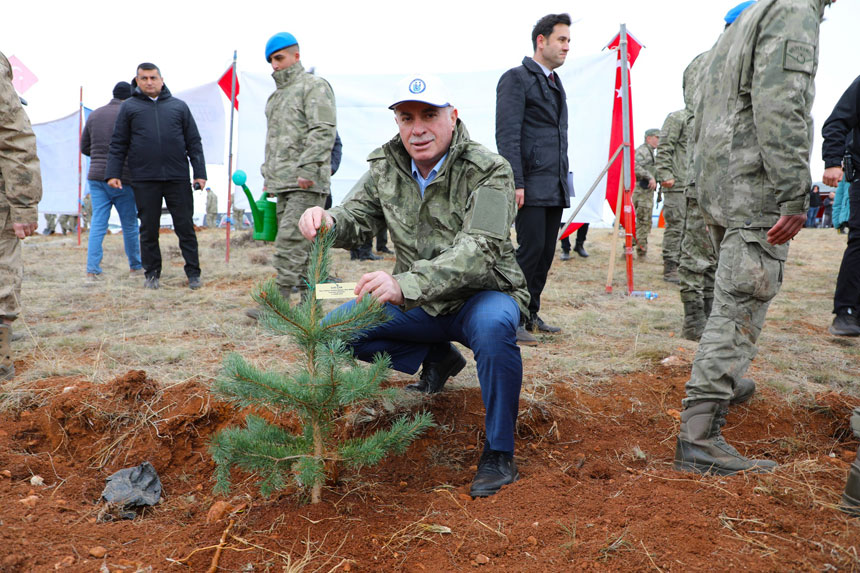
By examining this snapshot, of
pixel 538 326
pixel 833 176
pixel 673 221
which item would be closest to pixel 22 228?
pixel 538 326

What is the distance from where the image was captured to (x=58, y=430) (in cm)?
256

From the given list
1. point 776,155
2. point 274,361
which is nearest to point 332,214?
point 274,361

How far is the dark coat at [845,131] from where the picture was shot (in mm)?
4051

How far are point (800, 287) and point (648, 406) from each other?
526 cm

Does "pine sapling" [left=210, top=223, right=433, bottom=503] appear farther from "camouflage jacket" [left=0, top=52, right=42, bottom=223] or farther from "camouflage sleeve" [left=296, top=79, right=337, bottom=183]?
"camouflage sleeve" [left=296, top=79, right=337, bottom=183]

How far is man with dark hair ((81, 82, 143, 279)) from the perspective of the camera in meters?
6.24

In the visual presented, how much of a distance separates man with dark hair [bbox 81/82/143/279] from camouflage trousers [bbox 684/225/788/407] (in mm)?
5860

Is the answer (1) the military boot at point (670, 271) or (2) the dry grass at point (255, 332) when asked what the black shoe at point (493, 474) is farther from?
(1) the military boot at point (670, 271)

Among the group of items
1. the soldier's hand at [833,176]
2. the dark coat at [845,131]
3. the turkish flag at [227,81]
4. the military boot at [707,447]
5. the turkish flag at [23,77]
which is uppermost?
the turkish flag at [23,77]

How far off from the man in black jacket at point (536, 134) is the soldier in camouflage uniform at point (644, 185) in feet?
16.7

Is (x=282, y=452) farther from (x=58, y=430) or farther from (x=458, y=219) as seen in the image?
(x=58, y=430)

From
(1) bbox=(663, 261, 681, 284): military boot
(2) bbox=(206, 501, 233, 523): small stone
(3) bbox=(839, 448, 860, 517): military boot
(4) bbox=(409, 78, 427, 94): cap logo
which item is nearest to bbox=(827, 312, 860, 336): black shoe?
(1) bbox=(663, 261, 681, 284): military boot

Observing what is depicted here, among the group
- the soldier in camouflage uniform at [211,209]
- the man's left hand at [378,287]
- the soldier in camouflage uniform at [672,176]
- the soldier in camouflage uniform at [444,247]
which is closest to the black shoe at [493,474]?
the soldier in camouflage uniform at [444,247]

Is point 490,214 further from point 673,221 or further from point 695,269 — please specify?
point 673,221
